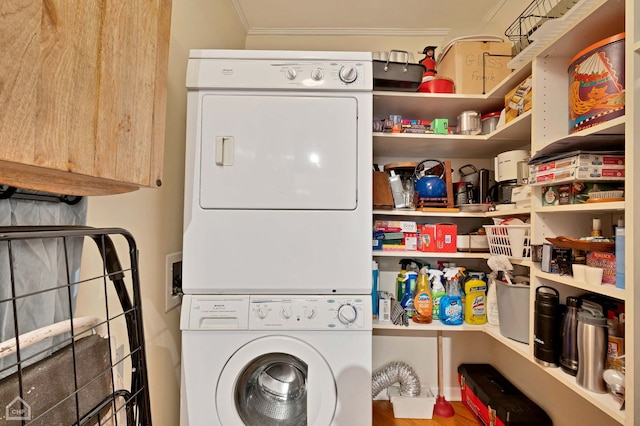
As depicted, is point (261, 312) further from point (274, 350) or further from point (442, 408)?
point (442, 408)

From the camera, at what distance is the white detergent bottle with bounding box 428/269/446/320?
1.68 m

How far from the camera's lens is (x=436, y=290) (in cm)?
170

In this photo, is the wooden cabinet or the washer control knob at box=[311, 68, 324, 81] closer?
the wooden cabinet

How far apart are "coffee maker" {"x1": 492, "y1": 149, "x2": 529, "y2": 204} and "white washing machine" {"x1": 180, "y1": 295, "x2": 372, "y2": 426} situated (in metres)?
0.90

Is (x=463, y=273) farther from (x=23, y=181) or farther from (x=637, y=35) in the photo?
(x=23, y=181)

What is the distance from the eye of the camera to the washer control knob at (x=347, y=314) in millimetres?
1254

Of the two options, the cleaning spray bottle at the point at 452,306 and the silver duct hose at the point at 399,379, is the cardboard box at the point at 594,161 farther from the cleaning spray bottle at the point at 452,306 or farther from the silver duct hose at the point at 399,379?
the silver duct hose at the point at 399,379

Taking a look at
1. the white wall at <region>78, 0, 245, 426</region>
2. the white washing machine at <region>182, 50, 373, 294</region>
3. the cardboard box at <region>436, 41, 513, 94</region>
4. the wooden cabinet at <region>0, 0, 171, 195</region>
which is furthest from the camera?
the cardboard box at <region>436, 41, 513, 94</region>

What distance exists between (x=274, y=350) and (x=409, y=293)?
0.87m

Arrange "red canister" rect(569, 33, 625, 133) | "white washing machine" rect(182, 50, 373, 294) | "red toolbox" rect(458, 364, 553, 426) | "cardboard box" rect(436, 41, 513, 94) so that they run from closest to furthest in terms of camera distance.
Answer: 1. "red canister" rect(569, 33, 625, 133)
2. "white washing machine" rect(182, 50, 373, 294)
3. "red toolbox" rect(458, 364, 553, 426)
4. "cardboard box" rect(436, 41, 513, 94)

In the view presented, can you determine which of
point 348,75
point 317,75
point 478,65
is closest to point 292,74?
point 317,75

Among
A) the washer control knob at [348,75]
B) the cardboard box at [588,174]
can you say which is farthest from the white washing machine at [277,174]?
the cardboard box at [588,174]

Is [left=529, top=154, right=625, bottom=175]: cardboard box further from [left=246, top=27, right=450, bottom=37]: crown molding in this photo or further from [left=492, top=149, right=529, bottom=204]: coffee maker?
[left=246, top=27, right=450, bottom=37]: crown molding

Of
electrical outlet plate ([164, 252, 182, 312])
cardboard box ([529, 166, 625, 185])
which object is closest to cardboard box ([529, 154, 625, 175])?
cardboard box ([529, 166, 625, 185])
